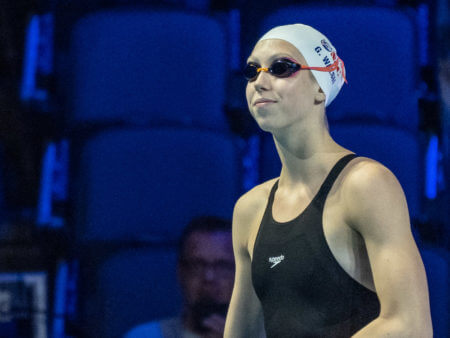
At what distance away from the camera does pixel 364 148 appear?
2428 millimetres

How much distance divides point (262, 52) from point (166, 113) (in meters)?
1.26

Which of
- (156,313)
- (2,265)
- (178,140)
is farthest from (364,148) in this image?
(2,265)

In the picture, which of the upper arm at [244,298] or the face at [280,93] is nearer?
the face at [280,93]

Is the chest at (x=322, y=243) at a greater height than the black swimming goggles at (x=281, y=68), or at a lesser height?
lesser

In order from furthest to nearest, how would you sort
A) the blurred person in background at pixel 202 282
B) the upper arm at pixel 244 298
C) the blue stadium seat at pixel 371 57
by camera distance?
the blue stadium seat at pixel 371 57
the blurred person in background at pixel 202 282
the upper arm at pixel 244 298

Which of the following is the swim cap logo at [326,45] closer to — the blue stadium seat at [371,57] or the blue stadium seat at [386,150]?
the blue stadium seat at [386,150]

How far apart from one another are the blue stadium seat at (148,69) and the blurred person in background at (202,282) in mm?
554

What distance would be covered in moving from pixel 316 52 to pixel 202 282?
3.15ft

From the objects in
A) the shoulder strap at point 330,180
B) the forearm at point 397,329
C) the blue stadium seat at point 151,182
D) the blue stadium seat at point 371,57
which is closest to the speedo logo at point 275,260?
the shoulder strap at point 330,180

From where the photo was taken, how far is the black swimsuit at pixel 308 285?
1.28m

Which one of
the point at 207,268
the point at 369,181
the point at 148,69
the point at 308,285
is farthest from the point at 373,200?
the point at 148,69

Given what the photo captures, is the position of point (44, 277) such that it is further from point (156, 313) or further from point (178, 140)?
point (178, 140)

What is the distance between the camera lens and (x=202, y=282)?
85.1 inches

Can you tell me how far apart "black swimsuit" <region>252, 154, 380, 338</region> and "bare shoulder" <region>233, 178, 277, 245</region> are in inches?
4.5
